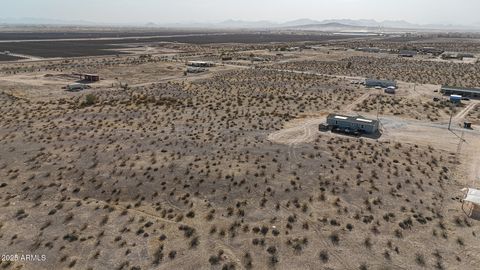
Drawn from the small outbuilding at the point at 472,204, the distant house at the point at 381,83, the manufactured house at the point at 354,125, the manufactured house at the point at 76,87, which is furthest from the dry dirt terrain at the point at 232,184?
the distant house at the point at 381,83

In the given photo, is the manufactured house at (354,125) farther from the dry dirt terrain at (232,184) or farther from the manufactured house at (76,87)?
the manufactured house at (76,87)

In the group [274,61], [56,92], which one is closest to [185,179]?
[56,92]

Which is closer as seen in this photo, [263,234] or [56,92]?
[263,234]

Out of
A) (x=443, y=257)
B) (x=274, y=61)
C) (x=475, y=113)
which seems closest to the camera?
(x=443, y=257)

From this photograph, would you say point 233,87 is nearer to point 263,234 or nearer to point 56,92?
point 56,92

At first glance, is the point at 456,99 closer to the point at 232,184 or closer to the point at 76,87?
the point at 232,184

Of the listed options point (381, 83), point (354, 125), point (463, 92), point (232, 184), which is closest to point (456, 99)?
point (463, 92)

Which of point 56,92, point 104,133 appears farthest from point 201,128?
point 56,92

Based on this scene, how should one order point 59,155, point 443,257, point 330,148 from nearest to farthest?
1. point 443,257
2. point 59,155
3. point 330,148
